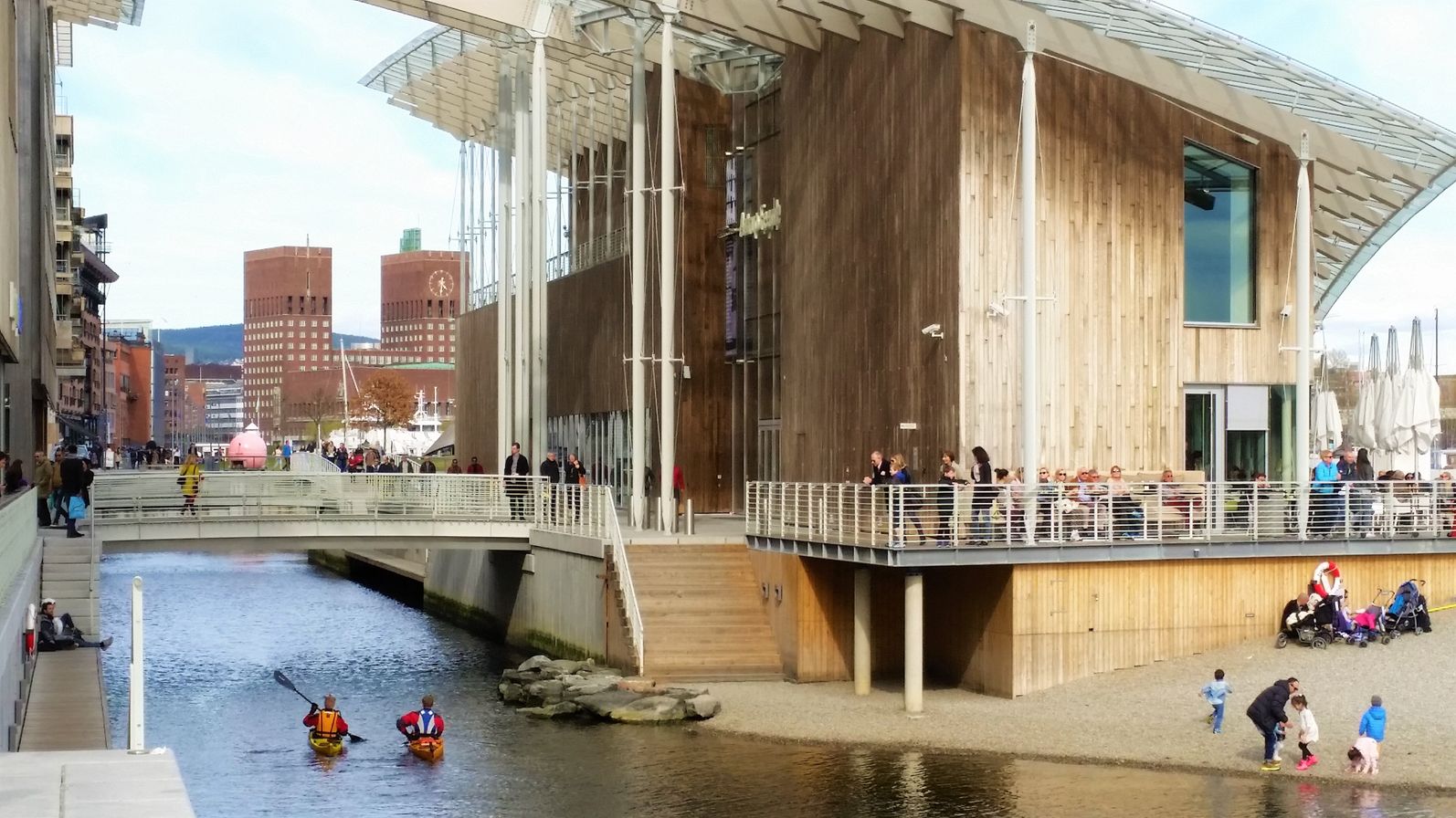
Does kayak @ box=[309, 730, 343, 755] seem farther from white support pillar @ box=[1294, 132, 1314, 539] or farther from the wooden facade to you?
white support pillar @ box=[1294, 132, 1314, 539]

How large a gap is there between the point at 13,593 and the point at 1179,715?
51.0 ft

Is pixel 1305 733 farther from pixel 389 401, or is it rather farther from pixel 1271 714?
pixel 389 401

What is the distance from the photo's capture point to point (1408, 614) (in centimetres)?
2966

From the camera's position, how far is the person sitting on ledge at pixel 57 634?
27.3 m

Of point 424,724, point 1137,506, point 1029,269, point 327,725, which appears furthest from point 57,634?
point 1137,506

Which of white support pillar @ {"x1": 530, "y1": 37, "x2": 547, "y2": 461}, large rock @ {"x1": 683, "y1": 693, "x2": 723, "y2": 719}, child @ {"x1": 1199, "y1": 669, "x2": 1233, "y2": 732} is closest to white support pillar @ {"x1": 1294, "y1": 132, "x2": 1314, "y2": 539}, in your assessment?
child @ {"x1": 1199, "y1": 669, "x2": 1233, "y2": 732}

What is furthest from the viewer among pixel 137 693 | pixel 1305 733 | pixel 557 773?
pixel 557 773

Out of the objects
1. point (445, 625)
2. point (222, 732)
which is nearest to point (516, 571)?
point (445, 625)

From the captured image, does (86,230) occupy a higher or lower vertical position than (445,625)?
higher

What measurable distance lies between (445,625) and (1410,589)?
1116 inches

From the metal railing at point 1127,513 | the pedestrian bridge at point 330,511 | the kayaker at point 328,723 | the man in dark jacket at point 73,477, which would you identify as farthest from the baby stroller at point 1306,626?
the man in dark jacket at point 73,477

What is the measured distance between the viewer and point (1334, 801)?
894 inches

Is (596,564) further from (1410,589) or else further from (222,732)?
(1410,589)

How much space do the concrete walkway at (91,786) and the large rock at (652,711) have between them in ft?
56.6
